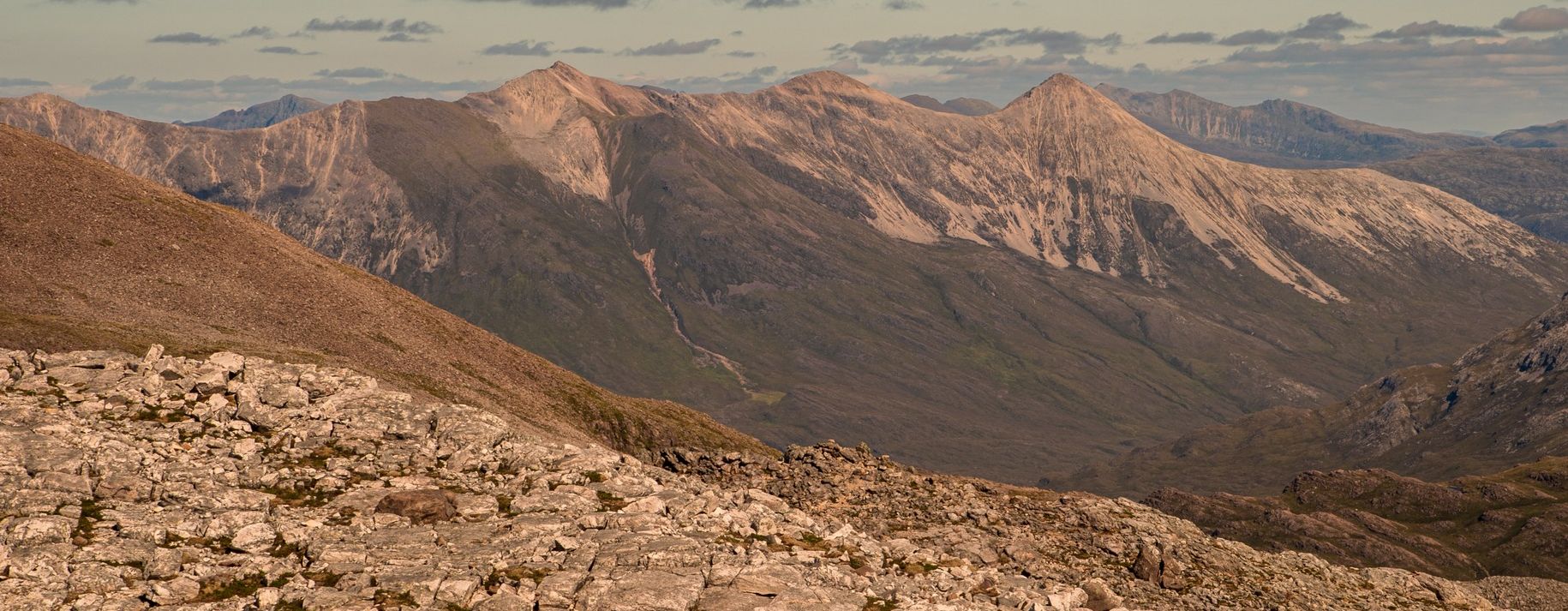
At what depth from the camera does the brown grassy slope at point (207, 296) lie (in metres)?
140

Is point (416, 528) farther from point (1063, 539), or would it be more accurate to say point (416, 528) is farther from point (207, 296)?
point (207, 296)

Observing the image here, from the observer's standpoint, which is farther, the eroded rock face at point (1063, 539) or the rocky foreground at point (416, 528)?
the eroded rock face at point (1063, 539)

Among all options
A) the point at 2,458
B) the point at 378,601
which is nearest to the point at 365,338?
the point at 2,458

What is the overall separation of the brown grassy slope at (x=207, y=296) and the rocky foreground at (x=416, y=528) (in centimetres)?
6357

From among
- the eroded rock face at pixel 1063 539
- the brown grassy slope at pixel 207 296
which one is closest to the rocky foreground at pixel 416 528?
the eroded rock face at pixel 1063 539

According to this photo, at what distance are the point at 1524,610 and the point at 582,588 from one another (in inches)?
4384

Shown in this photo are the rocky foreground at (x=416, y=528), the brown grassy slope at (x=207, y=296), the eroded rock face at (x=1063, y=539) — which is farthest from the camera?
the brown grassy slope at (x=207, y=296)

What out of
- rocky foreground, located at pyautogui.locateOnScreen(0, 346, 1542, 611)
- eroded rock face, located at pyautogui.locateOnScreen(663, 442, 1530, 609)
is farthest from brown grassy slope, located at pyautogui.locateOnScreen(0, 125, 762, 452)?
rocky foreground, located at pyautogui.locateOnScreen(0, 346, 1542, 611)

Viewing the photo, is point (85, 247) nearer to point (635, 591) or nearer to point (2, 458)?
point (2, 458)

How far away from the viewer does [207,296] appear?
152375 mm

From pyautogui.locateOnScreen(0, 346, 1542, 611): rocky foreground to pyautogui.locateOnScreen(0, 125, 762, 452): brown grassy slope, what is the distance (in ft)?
209

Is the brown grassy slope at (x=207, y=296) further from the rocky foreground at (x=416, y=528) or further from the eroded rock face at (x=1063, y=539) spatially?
the rocky foreground at (x=416, y=528)

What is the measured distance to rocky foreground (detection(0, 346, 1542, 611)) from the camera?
172 ft

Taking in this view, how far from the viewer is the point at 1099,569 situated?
79.3m
